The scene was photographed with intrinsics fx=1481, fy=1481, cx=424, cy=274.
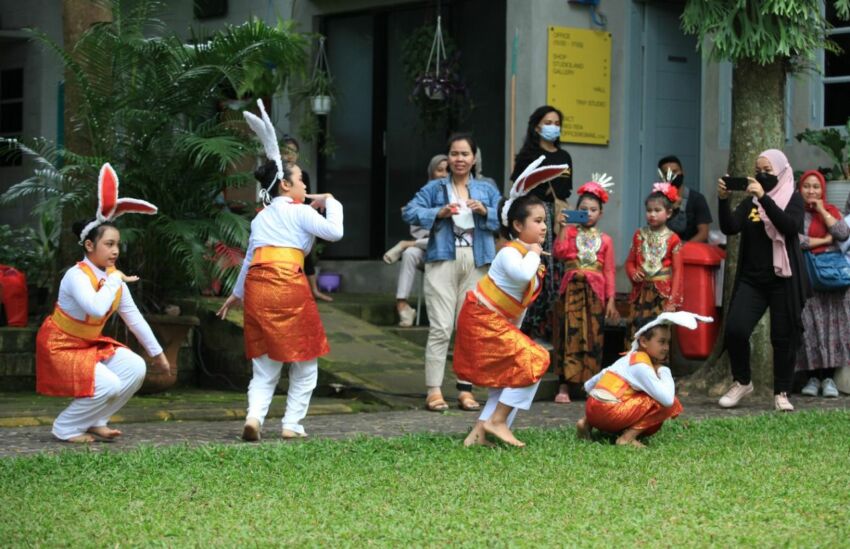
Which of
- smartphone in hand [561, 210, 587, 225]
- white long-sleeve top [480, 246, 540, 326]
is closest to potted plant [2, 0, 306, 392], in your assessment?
smartphone in hand [561, 210, 587, 225]

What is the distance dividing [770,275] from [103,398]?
471 cm

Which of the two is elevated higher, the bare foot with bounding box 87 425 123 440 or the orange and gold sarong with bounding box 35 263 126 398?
the orange and gold sarong with bounding box 35 263 126 398

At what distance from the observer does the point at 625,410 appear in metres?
7.95

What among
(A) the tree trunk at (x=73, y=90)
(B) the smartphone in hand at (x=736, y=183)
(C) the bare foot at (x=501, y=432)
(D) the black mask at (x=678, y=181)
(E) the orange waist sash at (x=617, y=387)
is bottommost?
(C) the bare foot at (x=501, y=432)

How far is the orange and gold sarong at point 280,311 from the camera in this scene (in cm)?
835

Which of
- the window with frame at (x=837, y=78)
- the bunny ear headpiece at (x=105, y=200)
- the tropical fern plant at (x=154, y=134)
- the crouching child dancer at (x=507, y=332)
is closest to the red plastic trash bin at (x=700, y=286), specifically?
the window with frame at (x=837, y=78)

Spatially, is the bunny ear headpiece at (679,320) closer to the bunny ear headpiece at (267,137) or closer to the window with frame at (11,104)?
the bunny ear headpiece at (267,137)

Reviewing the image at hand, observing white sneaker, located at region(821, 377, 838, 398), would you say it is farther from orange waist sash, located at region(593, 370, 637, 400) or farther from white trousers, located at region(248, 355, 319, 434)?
white trousers, located at region(248, 355, 319, 434)

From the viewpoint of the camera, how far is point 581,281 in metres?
11.1

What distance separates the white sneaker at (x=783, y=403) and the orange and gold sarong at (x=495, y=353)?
115 inches

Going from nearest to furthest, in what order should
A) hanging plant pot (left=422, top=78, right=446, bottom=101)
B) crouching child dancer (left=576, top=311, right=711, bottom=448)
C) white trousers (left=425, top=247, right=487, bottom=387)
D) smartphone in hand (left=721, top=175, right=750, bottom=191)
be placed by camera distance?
crouching child dancer (left=576, top=311, right=711, bottom=448) < smartphone in hand (left=721, top=175, right=750, bottom=191) < white trousers (left=425, top=247, right=487, bottom=387) < hanging plant pot (left=422, top=78, right=446, bottom=101)

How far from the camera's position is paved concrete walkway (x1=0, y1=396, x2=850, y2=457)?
818 centimetres

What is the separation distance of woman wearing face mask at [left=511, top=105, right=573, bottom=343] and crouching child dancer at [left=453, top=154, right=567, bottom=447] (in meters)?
3.12

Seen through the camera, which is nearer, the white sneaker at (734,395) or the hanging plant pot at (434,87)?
the white sneaker at (734,395)
